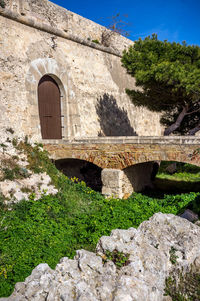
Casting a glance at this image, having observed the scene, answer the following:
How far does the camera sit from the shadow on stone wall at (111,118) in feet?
43.2

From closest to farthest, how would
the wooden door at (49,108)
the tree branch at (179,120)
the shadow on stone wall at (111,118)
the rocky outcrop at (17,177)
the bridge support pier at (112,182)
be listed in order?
the rocky outcrop at (17,177)
the bridge support pier at (112,182)
the wooden door at (49,108)
the tree branch at (179,120)
the shadow on stone wall at (111,118)

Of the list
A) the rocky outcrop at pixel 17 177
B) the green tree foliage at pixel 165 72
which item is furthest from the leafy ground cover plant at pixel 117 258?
the green tree foliage at pixel 165 72

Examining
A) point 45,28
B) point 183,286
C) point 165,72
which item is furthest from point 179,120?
point 183,286

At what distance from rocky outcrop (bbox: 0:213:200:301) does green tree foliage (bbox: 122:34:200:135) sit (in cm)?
699

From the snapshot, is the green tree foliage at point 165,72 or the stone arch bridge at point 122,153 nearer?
the stone arch bridge at point 122,153

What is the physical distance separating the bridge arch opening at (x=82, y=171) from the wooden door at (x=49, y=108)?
1298mm

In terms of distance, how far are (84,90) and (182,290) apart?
994 cm

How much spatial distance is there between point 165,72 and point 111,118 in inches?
180

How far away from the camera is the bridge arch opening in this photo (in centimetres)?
1070

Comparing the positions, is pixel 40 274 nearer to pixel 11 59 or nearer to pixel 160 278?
pixel 160 278

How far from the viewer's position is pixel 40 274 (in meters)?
3.49

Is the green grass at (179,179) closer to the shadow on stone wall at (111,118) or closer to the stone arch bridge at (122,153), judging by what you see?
the stone arch bridge at (122,153)

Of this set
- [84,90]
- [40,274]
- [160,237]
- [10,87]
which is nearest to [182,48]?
[84,90]

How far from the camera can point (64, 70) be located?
1104 cm
